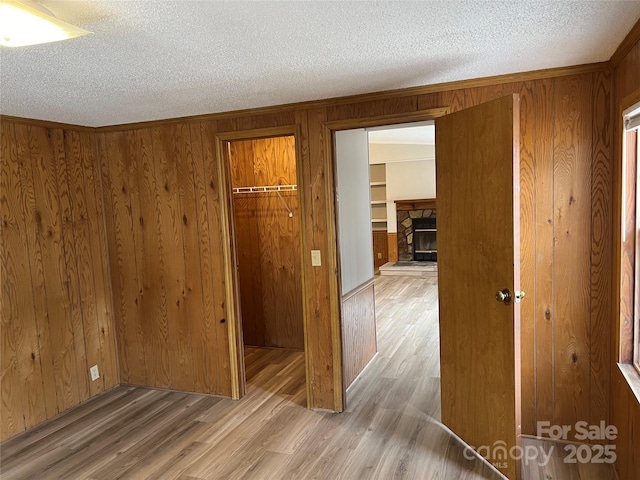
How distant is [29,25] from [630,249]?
271 centimetres

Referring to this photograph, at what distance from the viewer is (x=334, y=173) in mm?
3020

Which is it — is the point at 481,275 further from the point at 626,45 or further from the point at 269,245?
the point at 269,245

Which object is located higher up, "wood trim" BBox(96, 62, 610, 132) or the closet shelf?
"wood trim" BBox(96, 62, 610, 132)

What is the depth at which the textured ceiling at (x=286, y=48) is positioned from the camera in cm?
160

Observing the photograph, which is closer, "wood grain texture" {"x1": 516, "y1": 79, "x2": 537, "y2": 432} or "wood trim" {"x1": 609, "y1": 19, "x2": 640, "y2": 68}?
"wood trim" {"x1": 609, "y1": 19, "x2": 640, "y2": 68}

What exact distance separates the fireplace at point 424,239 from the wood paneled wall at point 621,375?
6733mm

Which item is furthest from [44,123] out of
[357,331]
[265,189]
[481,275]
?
[481,275]

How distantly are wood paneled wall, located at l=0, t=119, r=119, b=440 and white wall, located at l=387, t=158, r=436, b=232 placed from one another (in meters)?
6.56

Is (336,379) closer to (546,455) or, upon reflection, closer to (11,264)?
(546,455)

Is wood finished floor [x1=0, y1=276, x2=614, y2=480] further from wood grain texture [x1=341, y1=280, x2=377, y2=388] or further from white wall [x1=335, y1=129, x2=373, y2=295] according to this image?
white wall [x1=335, y1=129, x2=373, y2=295]

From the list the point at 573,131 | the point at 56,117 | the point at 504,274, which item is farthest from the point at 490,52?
the point at 56,117

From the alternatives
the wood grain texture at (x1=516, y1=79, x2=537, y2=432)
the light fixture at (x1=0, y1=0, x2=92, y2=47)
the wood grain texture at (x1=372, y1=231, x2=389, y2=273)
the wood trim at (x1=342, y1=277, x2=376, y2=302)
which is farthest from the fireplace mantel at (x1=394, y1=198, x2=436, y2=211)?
the light fixture at (x1=0, y1=0, x2=92, y2=47)

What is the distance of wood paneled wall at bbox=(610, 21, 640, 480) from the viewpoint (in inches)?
75.9

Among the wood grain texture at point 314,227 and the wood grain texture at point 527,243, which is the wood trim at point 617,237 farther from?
the wood grain texture at point 527,243
